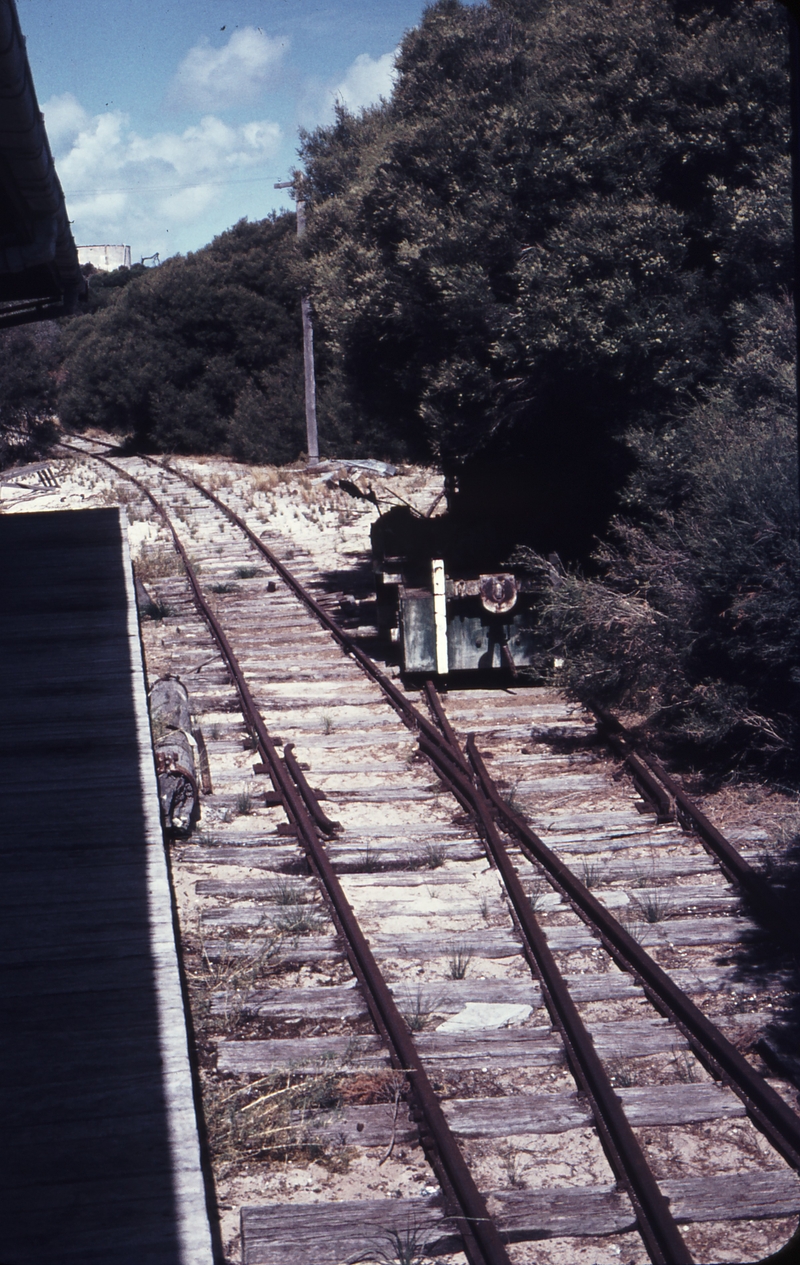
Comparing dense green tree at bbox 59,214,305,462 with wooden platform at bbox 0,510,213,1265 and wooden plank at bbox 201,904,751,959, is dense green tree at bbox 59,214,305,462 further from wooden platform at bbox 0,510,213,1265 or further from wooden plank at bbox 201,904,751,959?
wooden plank at bbox 201,904,751,959

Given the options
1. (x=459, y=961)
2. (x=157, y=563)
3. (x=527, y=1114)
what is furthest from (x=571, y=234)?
(x=157, y=563)

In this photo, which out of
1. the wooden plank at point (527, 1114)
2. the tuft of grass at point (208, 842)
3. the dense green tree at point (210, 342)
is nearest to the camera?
the wooden plank at point (527, 1114)

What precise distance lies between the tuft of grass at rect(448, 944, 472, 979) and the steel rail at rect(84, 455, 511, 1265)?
41 cm

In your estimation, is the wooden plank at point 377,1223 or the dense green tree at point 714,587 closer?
the wooden plank at point 377,1223

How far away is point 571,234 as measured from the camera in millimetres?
11016

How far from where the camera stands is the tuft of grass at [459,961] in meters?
5.78

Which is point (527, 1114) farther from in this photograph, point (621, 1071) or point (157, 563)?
point (157, 563)

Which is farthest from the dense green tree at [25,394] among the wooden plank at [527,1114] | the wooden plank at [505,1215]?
the wooden plank at [505,1215]

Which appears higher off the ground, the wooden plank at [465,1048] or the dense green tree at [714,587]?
the dense green tree at [714,587]

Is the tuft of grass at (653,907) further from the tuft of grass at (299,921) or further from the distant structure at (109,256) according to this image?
the distant structure at (109,256)

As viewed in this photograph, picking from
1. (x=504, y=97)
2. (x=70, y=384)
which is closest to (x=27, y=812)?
(x=504, y=97)

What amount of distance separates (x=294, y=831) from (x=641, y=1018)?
3.22 metres

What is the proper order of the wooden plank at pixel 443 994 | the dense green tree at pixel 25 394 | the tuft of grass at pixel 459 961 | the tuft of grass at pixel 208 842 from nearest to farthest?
the wooden plank at pixel 443 994 < the tuft of grass at pixel 459 961 < the tuft of grass at pixel 208 842 < the dense green tree at pixel 25 394

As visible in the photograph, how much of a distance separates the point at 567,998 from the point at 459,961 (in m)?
0.77
